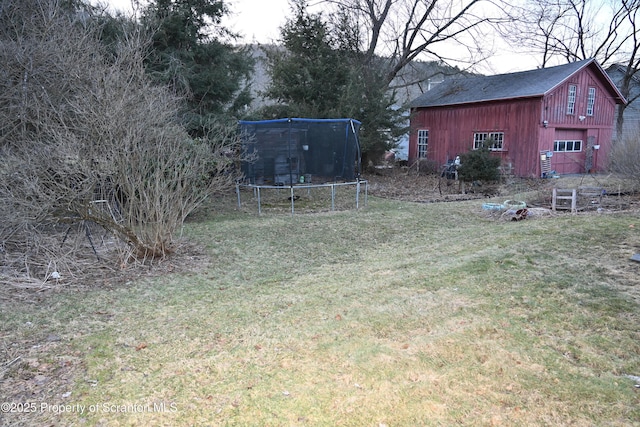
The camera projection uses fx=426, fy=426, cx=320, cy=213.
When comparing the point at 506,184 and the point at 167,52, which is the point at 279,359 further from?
the point at 506,184

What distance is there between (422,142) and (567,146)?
6.66 meters

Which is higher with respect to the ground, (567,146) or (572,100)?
(572,100)

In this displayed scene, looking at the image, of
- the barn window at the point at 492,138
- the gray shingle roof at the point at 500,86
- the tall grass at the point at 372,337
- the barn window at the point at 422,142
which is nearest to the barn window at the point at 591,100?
the gray shingle roof at the point at 500,86

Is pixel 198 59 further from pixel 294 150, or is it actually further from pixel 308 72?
pixel 294 150

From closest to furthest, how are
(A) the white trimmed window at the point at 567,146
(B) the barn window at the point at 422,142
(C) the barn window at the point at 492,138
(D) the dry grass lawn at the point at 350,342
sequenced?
(D) the dry grass lawn at the point at 350,342 → (A) the white trimmed window at the point at 567,146 → (C) the barn window at the point at 492,138 → (B) the barn window at the point at 422,142

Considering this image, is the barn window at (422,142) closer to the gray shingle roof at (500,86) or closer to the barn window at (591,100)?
the gray shingle roof at (500,86)

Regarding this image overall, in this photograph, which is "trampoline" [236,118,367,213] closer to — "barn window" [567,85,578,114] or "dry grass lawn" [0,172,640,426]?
"dry grass lawn" [0,172,640,426]

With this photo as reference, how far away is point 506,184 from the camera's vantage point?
49.5 feet

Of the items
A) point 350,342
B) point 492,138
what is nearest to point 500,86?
point 492,138

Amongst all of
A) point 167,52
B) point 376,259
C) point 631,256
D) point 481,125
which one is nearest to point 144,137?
point 376,259

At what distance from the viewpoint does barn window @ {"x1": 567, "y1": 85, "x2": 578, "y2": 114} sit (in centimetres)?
1786

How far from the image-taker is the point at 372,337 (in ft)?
11.3

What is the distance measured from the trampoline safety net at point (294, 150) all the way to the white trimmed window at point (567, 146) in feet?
37.4

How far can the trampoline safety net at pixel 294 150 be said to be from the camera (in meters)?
10.5
